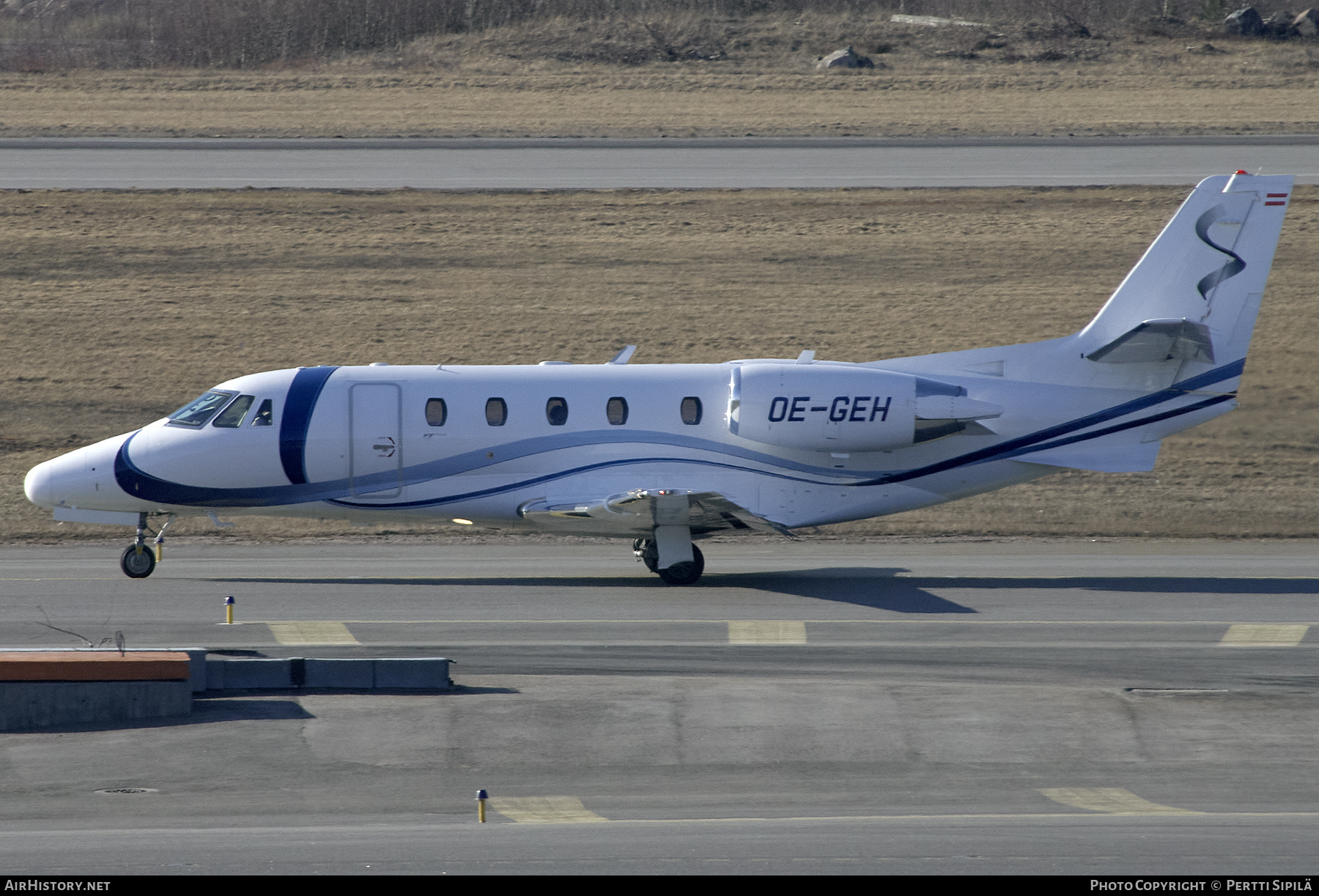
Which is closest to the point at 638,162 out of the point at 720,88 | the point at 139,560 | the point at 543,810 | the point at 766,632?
the point at 720,88

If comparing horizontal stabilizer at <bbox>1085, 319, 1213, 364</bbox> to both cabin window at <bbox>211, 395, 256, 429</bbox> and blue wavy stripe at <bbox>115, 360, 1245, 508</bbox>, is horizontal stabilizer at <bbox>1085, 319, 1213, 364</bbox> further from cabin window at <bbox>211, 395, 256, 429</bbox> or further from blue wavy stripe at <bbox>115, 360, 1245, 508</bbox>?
cabin window at <bbox>211, 395, 256, 429</bbox>

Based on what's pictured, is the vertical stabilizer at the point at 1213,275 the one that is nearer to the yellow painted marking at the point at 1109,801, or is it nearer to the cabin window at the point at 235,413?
the yellow painted marking at the point at 1109,801

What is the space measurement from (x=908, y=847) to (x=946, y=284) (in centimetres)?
2959

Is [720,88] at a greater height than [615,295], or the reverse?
[720,88]

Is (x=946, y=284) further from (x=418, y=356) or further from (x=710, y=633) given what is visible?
(x=710, y=633)

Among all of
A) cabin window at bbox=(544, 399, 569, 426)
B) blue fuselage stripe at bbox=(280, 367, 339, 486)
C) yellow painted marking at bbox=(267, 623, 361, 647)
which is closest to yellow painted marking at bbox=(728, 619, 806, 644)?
cabin window at bbox=(544, 399, 569, 426)

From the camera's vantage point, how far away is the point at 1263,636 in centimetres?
1838

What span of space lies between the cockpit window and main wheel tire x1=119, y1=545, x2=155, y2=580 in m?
1.99

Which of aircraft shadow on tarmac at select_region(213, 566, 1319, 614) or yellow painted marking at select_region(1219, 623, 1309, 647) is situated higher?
yellow painted marking at select_region(1219, 623, 1309, 647)

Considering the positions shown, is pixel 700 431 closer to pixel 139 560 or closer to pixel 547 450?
pixel 547 450

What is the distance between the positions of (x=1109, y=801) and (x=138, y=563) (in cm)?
1494

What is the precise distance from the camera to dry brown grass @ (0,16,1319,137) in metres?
52.9

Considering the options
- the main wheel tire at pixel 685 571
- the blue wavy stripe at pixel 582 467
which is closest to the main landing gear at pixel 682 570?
the main wheel tire at pixel 685 571

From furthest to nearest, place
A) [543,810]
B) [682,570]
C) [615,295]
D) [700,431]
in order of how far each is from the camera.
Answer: [615,295] < [700,431] < [682,570] < [543,810]
